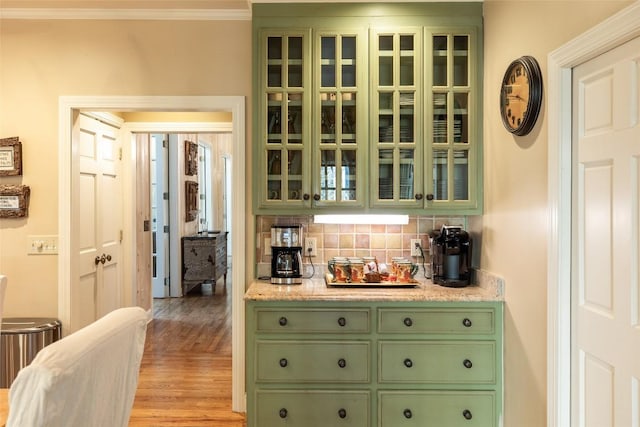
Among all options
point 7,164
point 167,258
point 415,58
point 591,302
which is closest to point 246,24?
point 415,58

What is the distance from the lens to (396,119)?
2.74 metres

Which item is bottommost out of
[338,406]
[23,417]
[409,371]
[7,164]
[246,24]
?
[338,406]

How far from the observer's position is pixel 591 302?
1769 mm

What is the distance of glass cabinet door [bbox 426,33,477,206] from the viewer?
273 cm

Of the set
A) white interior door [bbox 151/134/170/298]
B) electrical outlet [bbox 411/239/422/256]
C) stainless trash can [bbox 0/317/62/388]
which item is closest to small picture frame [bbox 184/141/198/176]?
white interior door [bbox 151/134/170/298]

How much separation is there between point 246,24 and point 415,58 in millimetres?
1166

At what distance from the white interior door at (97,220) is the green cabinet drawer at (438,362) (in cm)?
221

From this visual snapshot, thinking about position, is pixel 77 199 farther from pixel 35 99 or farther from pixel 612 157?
pixel 612 157

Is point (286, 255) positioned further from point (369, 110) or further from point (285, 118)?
point (369, 110)

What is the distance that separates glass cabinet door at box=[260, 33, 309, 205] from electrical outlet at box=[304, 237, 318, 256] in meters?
0.40

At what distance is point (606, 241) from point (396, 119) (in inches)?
55.8

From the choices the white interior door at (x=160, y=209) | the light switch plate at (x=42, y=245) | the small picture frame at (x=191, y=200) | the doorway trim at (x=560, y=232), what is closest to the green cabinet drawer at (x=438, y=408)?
the doorway trim at (x=560, y=232)

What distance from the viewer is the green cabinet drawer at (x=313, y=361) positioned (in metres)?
2.44

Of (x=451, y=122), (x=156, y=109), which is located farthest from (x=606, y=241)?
(x=156, y=109)
